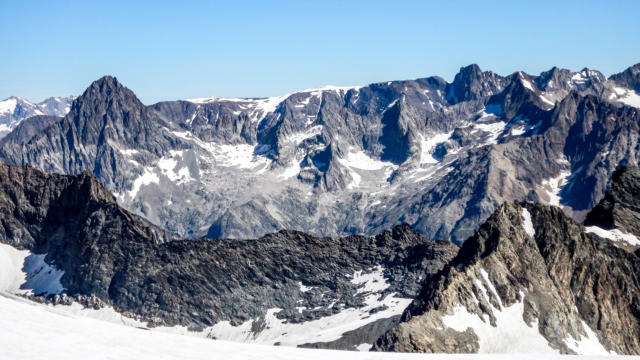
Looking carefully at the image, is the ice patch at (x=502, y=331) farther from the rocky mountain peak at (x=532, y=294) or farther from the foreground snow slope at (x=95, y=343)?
the foreground snow slope at (x=95, y=343)

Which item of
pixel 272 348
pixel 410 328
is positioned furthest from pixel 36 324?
pixel 410 328

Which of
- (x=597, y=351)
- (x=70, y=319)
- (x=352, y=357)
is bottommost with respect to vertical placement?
(x=597, y=351)

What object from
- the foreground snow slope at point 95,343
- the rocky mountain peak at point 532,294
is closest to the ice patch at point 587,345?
the rocky mountain peak at point 532,294

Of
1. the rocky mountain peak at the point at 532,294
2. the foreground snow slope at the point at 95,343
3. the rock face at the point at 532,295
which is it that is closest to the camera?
the foreground snow slope at the point at 95,343

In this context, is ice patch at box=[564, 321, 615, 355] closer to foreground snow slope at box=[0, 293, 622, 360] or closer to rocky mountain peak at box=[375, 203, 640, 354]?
rocky mountain peak at box=[375, 203, 640, 354]

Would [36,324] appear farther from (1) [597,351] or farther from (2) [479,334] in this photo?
(1) [597,351]

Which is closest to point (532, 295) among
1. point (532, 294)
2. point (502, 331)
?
point (532, 294)
